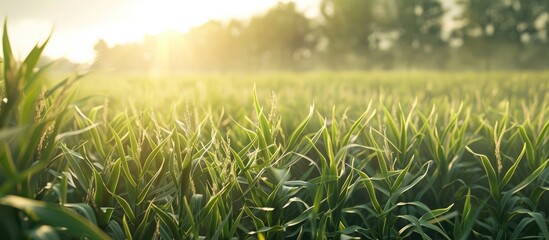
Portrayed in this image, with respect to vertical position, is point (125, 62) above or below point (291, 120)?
below

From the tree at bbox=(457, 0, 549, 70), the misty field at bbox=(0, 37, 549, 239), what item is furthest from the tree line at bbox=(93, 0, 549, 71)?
the misty field at bbox=(0, 37, 549, 239)

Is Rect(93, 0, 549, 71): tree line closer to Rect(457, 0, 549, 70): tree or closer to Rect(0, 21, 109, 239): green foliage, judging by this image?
Rect(457, 0, 549, 70): tree

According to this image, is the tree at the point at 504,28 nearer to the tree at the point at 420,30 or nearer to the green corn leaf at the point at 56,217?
the tree at the point at 420,30

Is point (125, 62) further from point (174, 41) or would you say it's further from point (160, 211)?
point (160, 211)

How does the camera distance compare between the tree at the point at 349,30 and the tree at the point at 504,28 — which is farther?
the tree at the point at 349,30

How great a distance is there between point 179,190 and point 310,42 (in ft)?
164

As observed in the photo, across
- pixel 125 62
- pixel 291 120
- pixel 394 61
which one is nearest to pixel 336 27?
pixel 394 61

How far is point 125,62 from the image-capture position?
52781 mm

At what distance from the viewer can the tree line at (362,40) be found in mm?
38812

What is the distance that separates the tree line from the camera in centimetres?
3881

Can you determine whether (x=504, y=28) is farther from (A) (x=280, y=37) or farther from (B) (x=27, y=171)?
(B) (x=27, y=171)

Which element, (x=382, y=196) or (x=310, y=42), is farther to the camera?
(x=310, y=42)

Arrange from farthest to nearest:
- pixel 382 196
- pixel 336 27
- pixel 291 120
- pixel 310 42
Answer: pixel 310 42, pixel 336 27, pixel 291 120, pixel 382 196

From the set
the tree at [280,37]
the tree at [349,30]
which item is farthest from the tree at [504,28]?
the tree at [280,37]
